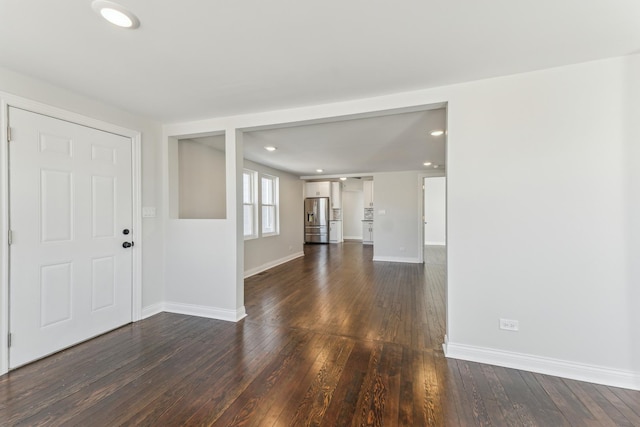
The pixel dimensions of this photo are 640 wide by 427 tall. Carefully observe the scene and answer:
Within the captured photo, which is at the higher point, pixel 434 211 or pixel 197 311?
pixel 434 211

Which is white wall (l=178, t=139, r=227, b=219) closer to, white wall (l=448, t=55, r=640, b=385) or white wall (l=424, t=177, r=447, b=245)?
white wall (l=448, t=55, r=640, b=385)

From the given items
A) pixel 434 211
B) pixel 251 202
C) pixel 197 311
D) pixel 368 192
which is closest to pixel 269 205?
pixel 251 202

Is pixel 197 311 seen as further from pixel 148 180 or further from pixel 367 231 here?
pixel 367 231

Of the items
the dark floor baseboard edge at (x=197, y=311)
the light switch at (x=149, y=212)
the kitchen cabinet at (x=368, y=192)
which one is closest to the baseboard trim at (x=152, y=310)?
the dark floor baseboard edge at (x=197, y=311)

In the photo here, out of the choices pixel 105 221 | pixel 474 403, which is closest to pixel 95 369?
pixel 105 221

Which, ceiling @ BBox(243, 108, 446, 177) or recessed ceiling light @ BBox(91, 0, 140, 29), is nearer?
recessed ceiling light @ BBox(91, 0, 140, 29)

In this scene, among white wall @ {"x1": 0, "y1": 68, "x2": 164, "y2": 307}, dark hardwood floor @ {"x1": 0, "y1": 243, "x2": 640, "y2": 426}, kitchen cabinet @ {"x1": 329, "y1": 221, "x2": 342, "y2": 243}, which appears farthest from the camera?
kitchen cabinet @ {"x1": 329, "y1": 221, "x2": 342, "y2": 243}

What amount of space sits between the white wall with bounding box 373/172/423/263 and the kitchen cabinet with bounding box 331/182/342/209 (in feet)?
11.0

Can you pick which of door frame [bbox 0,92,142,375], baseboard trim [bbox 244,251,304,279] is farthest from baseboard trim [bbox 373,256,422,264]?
door frame [bbox 0,92,142,375]

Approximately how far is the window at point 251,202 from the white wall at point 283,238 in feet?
0.49

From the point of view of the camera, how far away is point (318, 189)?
10.1 metres

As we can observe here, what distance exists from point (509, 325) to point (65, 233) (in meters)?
4.00

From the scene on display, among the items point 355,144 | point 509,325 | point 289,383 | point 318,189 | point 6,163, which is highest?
point 355,144

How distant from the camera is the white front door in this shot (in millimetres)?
2186
